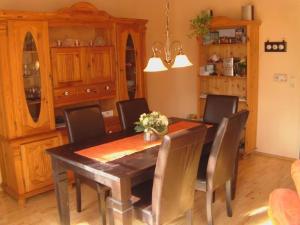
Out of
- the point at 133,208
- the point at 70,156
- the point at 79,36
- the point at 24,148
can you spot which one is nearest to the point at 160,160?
the point at 133,208

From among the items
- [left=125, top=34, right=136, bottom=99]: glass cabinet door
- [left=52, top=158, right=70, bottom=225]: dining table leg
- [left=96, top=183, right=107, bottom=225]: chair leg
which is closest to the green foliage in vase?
[left=125, top=34, right=136, bottom=99]: glass cabinet door

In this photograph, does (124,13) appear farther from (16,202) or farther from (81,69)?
(16,202)

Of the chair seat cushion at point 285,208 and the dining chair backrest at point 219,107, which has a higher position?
the dining chair backrest at point 219,107

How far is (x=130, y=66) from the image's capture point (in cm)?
456

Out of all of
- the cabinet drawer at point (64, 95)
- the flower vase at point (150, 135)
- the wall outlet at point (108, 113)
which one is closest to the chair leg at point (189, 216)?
the flower vase at point (150, 135)

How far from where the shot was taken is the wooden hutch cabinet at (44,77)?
3367 millimetres

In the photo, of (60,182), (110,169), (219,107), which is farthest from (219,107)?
(60,182)

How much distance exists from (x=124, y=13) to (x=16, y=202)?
2964 mm

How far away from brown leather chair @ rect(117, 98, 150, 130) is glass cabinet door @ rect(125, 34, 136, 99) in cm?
75

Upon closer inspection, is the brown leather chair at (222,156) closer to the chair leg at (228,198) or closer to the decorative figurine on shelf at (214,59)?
the chair leg at (228,198)

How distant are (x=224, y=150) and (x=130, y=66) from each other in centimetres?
216

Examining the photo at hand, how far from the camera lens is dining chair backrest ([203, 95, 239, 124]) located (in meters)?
3.66

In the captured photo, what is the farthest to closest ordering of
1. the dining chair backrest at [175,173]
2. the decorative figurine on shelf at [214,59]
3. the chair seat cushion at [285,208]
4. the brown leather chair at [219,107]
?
1. the decorative figurine on shelf at [214,59]
2. the brown leather chair at [219,107]
3. the dining chair backrest at [175,173]
4. the chair seat cushion at [285,208]

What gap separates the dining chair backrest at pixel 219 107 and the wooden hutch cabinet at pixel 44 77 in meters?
1.19
